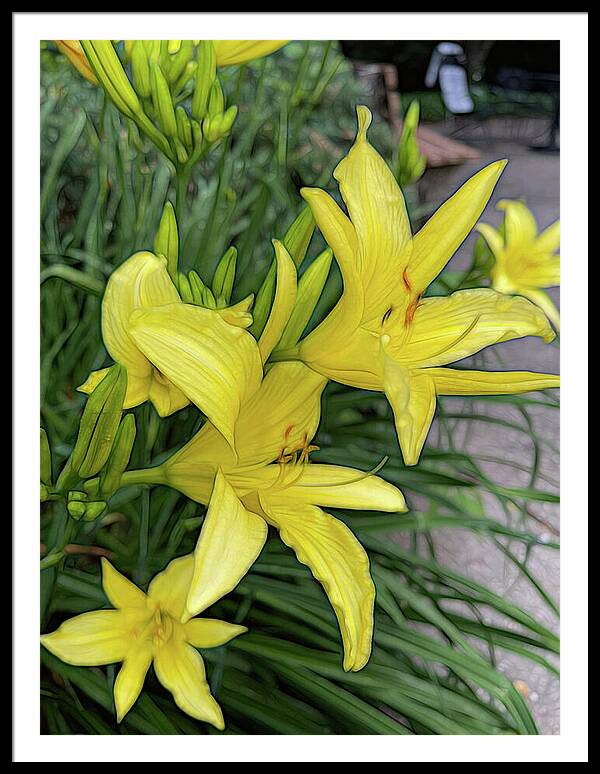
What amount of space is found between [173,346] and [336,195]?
566 millimetres

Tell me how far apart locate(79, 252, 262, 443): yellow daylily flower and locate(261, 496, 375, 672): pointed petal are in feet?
0.19

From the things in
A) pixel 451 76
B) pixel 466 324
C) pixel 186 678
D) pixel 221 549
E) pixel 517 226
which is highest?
pixel 451 76

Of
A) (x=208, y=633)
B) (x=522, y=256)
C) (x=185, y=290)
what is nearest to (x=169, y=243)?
(x=185, y=290)

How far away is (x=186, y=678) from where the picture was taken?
1.45 ft

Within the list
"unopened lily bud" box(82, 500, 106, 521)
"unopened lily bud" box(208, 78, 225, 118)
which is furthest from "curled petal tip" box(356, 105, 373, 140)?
"unopened lily bud" box(82, 500, 106, 521)

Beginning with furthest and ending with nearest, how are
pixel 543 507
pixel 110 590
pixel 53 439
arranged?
pixel 543 507 → pixel 53 439 → pixel 110 590

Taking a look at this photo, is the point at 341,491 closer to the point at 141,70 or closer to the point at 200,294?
the point at 200,294

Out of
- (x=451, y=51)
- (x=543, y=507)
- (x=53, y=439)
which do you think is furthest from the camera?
(x=543, y=507)

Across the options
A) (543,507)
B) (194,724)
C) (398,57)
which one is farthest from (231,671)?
(398,57)

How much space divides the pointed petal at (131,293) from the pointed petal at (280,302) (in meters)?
Result: 0.05

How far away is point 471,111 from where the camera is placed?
35.7 inches

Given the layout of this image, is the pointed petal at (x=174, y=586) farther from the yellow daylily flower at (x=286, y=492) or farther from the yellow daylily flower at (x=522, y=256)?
the yellow daylily flower at (x=522, y=256)
